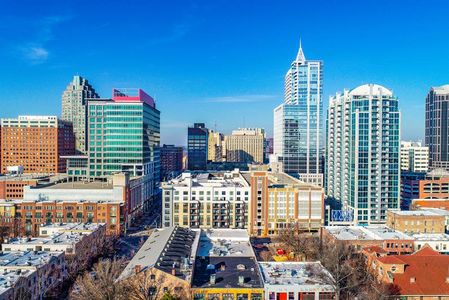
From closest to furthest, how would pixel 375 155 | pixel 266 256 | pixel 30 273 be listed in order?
1. pixel 30 273
2. pixel 266 256
3. pixel 375 155

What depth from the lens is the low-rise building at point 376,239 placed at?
4719cm

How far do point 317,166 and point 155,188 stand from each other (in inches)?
1705

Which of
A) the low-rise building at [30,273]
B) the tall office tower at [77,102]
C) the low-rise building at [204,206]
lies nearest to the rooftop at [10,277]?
the low-rise building at [30,273]

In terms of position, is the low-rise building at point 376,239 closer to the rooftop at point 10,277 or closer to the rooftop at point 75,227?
the rooftop at point 75,227

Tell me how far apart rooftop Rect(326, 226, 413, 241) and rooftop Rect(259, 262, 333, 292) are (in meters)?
13.2

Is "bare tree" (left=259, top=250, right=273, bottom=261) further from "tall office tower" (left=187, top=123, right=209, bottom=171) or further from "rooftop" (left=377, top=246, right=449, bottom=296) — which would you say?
"tall office tower" (left=187, top=123, right=209, bottom=171)

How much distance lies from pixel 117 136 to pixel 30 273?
53.5 meters

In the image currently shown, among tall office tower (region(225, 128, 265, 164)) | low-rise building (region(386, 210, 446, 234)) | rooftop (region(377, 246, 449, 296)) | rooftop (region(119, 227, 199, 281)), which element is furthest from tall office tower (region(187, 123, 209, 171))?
rooftop (region(377, 246, 449, 296))

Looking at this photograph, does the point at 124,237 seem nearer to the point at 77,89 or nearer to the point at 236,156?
the point at 77,89

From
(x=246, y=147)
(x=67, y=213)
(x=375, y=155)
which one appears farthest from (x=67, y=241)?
(x=246, y=147)

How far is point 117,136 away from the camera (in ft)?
279

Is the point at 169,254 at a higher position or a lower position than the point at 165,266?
higher

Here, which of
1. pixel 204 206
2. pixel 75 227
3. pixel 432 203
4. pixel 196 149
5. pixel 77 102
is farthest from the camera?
pixel 77 102

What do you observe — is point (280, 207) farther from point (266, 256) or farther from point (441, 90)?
point (441, 90)
